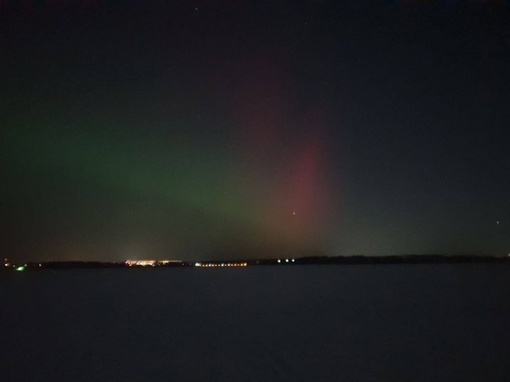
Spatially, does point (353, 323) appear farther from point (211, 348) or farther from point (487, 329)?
point (211, 348)

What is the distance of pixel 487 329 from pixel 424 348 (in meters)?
4.62

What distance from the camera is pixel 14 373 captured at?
1325 centimetres

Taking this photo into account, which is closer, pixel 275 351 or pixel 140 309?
pixel 275 351

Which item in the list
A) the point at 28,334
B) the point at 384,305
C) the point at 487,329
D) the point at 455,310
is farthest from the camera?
the point at 384,305

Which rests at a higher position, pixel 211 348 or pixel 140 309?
pixel 140 309

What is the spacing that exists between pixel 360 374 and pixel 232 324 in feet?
34.2

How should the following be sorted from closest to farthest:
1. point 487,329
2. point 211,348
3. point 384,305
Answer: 1. point 211,348
2. point 487,329
3. point 384,305

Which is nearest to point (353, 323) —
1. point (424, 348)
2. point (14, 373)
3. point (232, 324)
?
point (232, 324)

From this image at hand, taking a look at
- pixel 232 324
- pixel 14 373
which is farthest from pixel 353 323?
pixel 14 373

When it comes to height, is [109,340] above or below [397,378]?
above

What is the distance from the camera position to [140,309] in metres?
29.5

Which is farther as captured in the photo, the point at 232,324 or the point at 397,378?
the point at 232,324

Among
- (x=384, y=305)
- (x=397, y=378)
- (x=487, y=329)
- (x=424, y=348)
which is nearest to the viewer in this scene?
(x=397, y=378)

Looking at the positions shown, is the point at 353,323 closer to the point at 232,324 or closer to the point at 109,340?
the point at 232,324
